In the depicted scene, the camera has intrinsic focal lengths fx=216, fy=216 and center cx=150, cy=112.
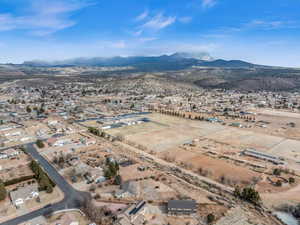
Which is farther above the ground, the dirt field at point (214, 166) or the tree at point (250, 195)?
the tree at point (250, 195)

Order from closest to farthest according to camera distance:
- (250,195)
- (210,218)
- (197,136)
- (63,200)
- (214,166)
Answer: (210,218)
(250,195)
(63,200)
(214,166)
(197,136)

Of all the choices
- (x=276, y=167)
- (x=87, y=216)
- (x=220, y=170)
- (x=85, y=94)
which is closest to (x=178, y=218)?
(x=87, y=216)

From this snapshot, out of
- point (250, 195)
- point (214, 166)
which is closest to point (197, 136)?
point (214, 166)

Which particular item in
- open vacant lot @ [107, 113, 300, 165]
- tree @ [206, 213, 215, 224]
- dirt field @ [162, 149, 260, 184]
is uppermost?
tree @ [206, 213, 215, 224]

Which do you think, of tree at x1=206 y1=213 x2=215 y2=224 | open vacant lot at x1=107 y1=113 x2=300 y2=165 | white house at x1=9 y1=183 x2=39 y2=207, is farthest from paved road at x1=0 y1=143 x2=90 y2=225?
open vacant lot at x1=107 y1=113 x2=300 y2=165

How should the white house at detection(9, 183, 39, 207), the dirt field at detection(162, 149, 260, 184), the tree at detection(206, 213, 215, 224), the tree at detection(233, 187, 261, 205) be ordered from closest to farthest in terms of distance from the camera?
1. the tree at detection(206, 213, 215, 224)
2. the white house at detection(9, 183, 39, 207)
3. the tree at detection(233, 187, 261, 205)
4. the dirt field at detection(162, 149, 260, 184)

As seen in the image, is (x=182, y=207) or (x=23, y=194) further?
(x=23, y=194)

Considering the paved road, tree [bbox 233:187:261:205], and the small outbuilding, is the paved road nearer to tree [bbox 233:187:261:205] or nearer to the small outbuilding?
the small outbuilding

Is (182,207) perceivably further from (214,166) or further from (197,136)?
(197,136)

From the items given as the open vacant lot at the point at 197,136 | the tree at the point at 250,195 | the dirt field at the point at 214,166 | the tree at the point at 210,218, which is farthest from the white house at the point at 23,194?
the tree at the point at 250,195

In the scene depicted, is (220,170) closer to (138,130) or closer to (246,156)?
(246,156)

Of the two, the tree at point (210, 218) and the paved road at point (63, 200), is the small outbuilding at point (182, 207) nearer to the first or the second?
the tree at point (210, 218)
